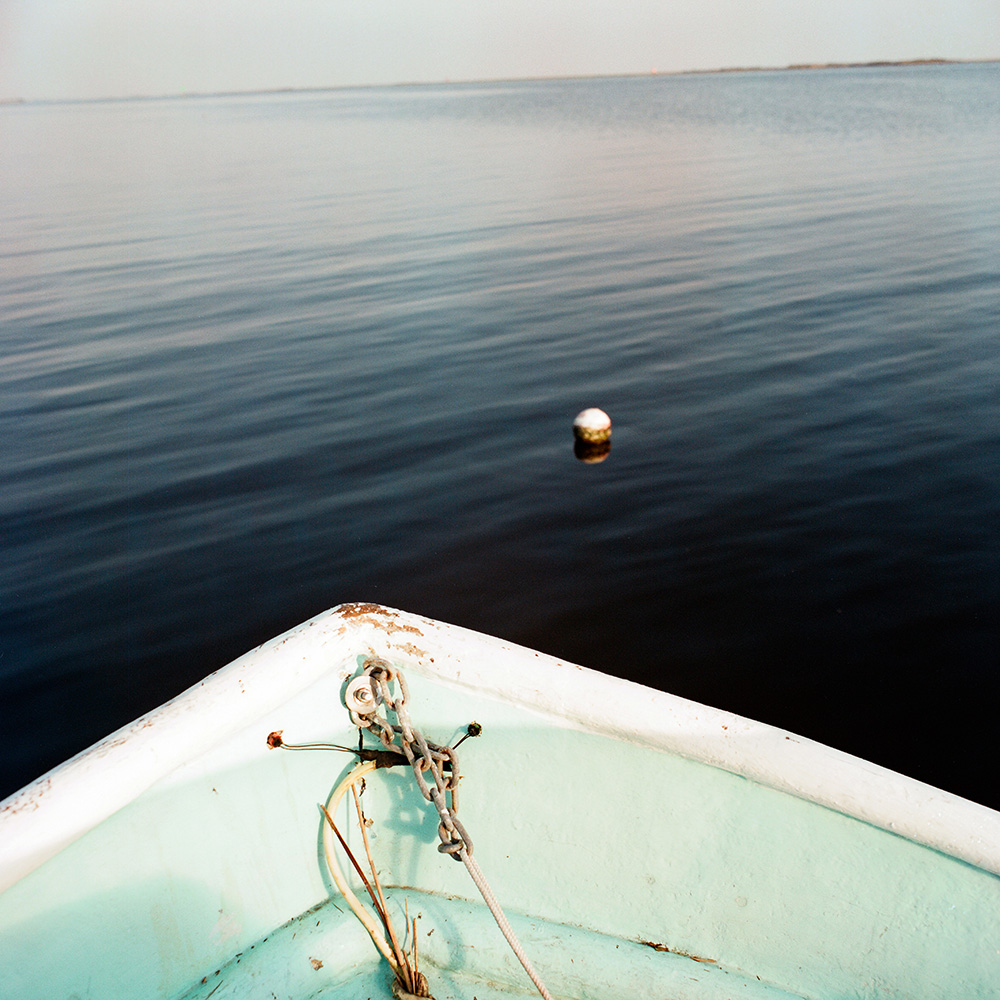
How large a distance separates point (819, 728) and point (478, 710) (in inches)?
94.4

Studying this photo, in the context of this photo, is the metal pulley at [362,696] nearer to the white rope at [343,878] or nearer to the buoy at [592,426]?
the white rope at [343,878]

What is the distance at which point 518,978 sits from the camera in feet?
8.22

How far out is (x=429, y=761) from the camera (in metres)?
2.32

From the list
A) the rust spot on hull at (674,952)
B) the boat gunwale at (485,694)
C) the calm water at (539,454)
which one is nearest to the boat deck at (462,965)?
the rust spot on hull at (674,952)

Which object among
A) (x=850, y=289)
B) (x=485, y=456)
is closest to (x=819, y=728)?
(x=485, y=456)

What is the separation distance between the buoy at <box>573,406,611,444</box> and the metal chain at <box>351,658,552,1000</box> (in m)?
4.63

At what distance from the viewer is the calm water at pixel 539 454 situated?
472cm

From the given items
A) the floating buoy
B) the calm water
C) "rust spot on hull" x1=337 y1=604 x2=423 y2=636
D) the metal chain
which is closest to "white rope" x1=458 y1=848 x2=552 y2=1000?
the metal chain

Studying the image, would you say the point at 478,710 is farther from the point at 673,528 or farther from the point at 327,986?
the point at 673,528

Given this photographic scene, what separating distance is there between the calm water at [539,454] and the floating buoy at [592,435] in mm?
135

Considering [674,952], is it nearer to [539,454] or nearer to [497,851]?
[497,851]

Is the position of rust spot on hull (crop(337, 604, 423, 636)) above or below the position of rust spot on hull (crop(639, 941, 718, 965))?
above

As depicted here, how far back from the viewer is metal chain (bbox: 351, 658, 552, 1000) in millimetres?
2293

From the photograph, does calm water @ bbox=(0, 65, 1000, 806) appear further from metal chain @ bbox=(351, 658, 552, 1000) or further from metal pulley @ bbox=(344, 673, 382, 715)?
metal pulley @ bbox=(344, 673, 382, 715)
